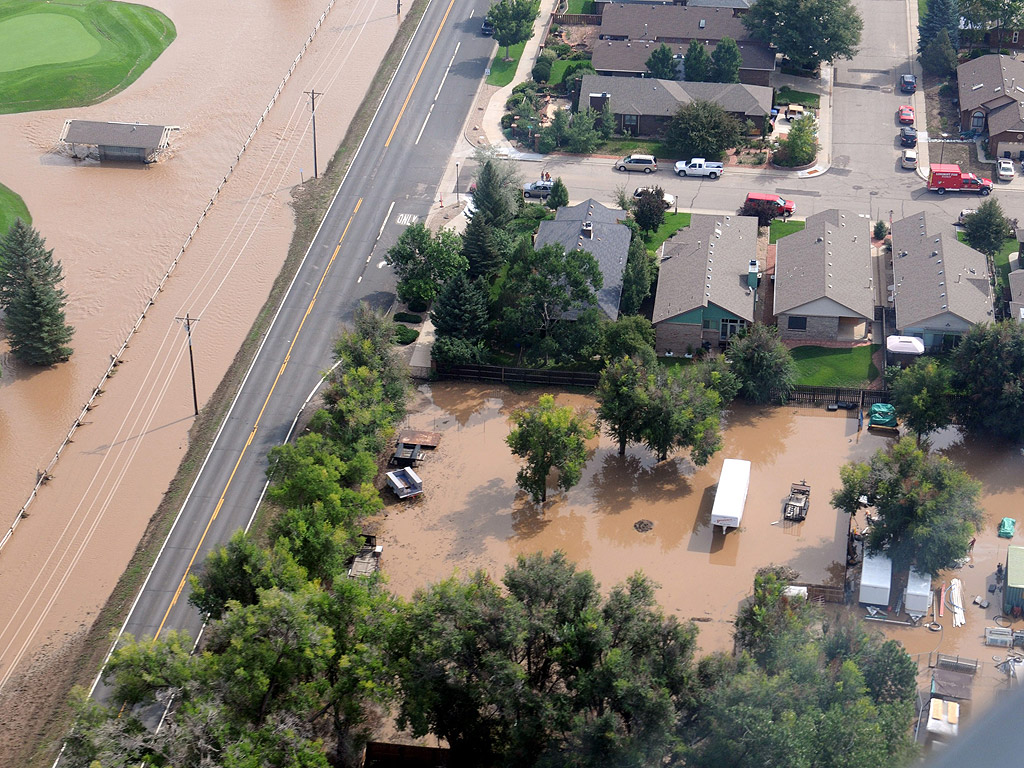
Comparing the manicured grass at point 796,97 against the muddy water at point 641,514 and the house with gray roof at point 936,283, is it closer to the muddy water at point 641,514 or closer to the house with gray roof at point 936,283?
the house with gray roof at point 936,283

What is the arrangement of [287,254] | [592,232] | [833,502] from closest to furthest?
[833,502], [592,232], [287,254]

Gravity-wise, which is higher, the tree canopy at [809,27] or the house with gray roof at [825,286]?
the tree canopy at [809,27]

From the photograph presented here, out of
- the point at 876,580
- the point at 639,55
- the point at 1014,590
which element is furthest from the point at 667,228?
the point at 1014,590

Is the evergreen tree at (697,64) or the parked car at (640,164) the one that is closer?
the parked car at (640,164)

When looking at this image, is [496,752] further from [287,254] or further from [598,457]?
[287,254]

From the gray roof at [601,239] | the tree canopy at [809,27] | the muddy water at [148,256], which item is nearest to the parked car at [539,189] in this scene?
the gray roof at [601,239]

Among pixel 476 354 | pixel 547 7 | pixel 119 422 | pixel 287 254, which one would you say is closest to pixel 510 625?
pixel 476 354
